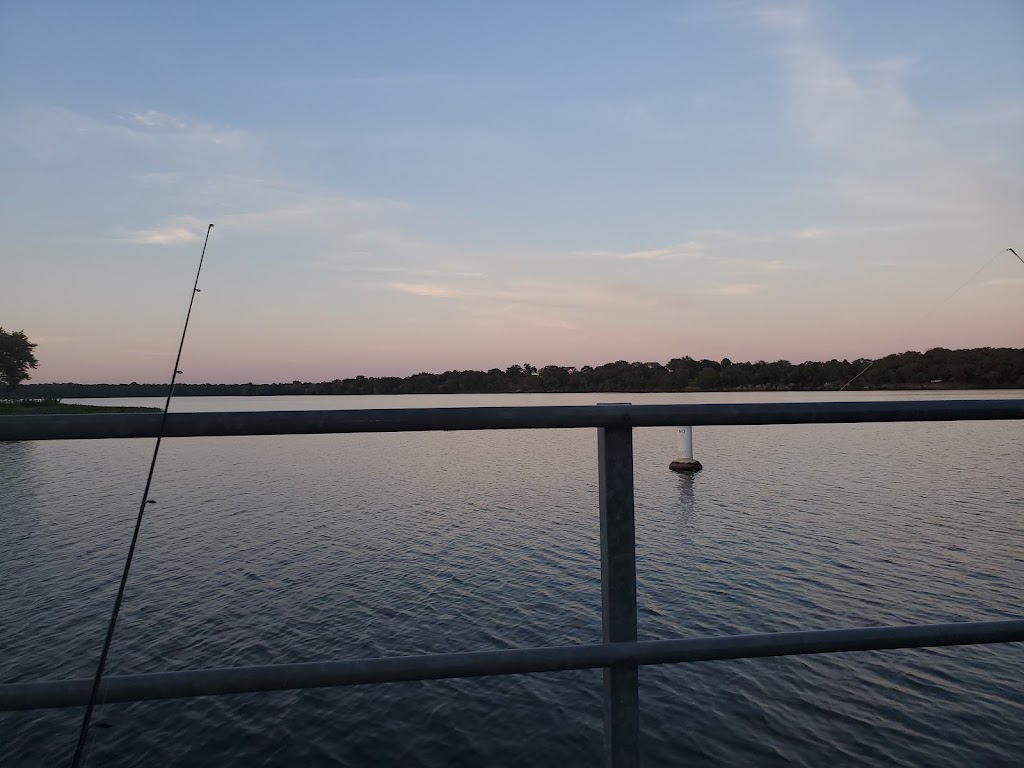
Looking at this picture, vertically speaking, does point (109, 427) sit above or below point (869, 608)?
above

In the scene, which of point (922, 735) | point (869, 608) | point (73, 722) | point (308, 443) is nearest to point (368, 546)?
point (73, 722)

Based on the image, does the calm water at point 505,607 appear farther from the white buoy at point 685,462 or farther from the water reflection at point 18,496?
the white buoy at point 685,462

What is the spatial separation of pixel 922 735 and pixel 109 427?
1331 cm

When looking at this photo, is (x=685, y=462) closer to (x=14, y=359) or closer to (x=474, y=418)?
(x=474, y=418)

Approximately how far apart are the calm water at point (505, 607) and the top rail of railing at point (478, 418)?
32.8 feet

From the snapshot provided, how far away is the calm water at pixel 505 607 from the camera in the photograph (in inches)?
419

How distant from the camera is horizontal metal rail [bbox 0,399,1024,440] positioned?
142 centimetres

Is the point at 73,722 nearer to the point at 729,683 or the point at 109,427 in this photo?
the point at 729,683

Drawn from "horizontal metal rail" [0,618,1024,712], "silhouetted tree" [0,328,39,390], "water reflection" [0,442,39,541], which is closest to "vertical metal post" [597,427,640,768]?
"horizontal metal rail" [0,618,1024,712]

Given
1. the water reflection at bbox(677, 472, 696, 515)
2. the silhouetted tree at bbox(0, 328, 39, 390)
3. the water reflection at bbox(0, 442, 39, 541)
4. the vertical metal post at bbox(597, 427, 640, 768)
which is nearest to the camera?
the vertical metal post at bbox(597, 427, 640, 768)

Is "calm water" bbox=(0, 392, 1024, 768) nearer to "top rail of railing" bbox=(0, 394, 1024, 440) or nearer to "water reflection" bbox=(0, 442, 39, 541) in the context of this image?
"water reflection" bbox=(0, 442, 39, 541)

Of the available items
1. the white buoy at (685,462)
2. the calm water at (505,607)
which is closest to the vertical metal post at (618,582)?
the calm water at (505,607)

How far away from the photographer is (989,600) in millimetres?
16469

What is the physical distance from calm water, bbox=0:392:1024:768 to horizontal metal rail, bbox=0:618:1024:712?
9794 mm
